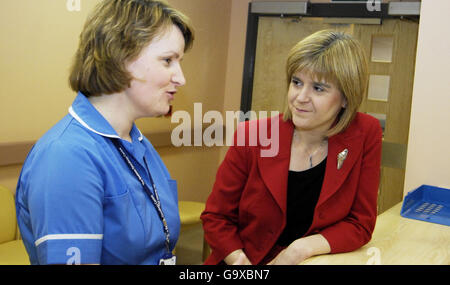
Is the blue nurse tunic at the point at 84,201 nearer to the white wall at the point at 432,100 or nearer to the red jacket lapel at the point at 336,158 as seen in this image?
the red jacket lapel at the point at 336,158

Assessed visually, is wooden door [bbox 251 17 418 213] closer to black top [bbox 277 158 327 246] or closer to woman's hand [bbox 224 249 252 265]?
black top [bbox 277 158 327 246]

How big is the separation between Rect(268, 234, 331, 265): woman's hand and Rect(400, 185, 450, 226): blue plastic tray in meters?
0.73

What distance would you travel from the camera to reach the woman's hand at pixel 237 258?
1.65 metres

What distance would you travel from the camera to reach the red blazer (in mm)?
1656

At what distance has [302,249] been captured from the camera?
1555mm

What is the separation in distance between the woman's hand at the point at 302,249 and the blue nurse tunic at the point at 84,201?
1.45 ft

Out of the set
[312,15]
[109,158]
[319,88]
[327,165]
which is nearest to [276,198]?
[327,165]

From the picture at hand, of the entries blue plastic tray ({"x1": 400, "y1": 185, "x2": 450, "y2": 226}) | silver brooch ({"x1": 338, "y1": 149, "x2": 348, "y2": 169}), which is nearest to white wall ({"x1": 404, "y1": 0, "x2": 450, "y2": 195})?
blue plastic tray ({"x1": 400, "y1": 185, "x2": 450, "y2": 226})

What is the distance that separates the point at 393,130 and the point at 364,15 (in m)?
0.87

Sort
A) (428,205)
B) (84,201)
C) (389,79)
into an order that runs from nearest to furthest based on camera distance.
Answer: (84,201) < (428,205) < (389,79)

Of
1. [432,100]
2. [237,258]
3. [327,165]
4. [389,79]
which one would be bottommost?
[237,258]

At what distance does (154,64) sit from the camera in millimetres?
A: 1237

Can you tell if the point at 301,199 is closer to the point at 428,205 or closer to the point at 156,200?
the point at 156,200

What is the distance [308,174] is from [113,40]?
810 mm
